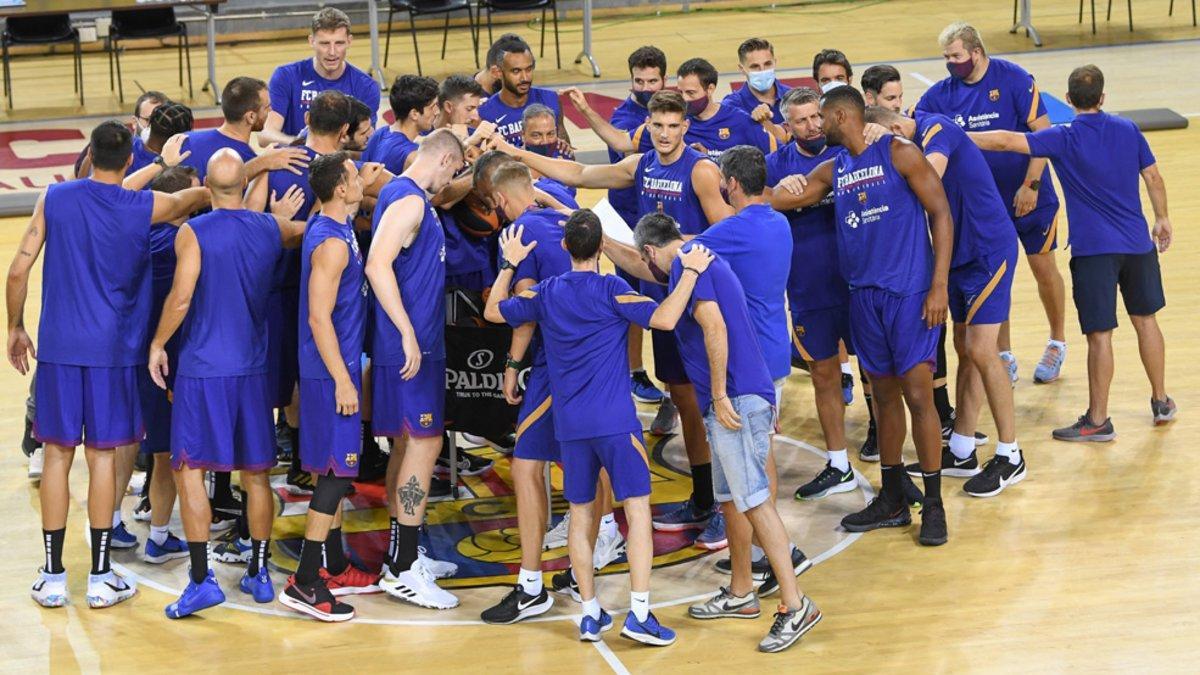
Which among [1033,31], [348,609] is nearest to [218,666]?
[348,609]

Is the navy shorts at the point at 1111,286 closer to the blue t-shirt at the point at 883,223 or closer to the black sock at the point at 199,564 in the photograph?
the blue t-shirt at the point at 883,223

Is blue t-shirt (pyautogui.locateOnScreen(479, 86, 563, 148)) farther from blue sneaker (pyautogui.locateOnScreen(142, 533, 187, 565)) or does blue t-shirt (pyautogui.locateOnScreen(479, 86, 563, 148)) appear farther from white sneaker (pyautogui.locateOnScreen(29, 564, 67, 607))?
white sneaker (pyautogui.locateOnScreen(29, 564, 67, 607))

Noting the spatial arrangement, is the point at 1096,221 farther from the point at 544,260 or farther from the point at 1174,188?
the point at 1174,188

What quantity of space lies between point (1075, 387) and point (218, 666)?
5.34 metres

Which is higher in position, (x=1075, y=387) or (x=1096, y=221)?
(x=1096, y=221)

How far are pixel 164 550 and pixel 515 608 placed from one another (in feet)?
6.09

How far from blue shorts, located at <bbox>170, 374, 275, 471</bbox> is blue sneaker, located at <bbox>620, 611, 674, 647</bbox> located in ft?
5.55

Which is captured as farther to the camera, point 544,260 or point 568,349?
point 544,260

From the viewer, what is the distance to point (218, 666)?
21.6 feet

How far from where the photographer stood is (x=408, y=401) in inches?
285

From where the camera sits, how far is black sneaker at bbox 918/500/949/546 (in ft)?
24.9

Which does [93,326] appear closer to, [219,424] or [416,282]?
[219,424]

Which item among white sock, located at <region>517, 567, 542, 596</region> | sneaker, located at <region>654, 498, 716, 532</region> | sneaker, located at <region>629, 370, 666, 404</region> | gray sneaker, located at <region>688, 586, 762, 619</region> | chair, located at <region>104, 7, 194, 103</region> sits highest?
chair, located at <region>104, 7, 194, 103</region>

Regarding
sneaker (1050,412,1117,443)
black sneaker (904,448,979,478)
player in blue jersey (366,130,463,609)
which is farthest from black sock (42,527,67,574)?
sneaker (1050,412,1117,443)
